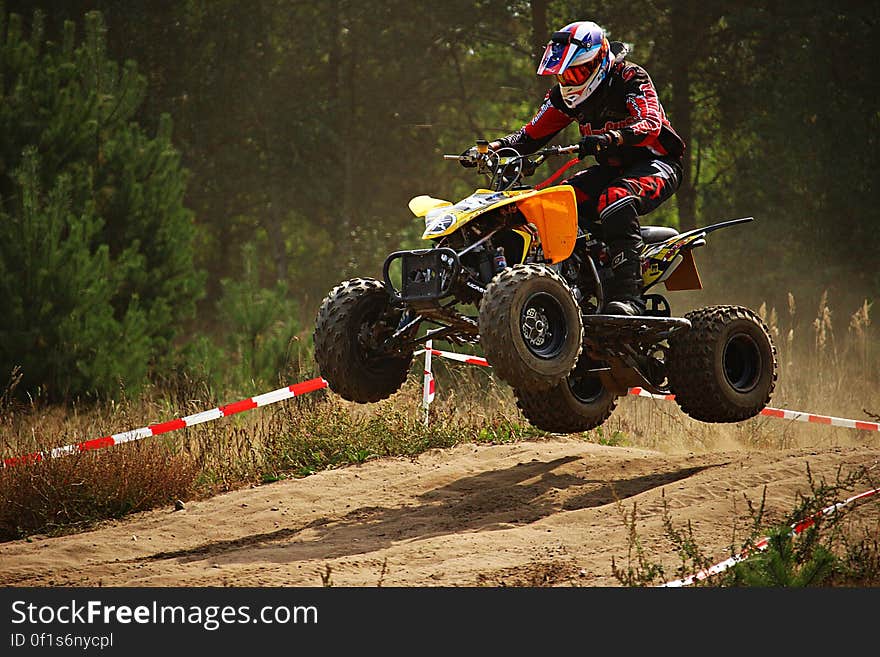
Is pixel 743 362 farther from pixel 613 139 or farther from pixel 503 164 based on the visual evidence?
pixel 503 164

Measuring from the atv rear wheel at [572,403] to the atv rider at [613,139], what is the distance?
0.76 metres

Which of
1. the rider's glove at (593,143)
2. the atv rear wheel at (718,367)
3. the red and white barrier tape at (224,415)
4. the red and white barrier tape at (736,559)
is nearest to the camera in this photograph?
the red and white barrier tape at (736,559)

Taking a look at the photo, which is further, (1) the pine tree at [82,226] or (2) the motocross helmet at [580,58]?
(1) the pine tree at [82,226]

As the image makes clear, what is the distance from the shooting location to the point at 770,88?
1945cm

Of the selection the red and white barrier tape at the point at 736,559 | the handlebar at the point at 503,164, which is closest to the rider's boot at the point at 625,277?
the handlebar at the point at 503,164

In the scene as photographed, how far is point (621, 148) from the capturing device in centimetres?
779

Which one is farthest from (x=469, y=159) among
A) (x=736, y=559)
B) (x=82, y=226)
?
(x=82, y=226)

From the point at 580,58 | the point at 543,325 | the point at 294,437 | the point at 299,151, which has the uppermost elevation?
the point at 299,151

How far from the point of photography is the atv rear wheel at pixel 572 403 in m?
7.79

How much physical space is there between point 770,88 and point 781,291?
3403 mm

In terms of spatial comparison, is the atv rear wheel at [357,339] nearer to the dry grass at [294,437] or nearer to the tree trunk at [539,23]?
the dry grass at [294,437]

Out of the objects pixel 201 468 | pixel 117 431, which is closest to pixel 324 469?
pixel 201 468

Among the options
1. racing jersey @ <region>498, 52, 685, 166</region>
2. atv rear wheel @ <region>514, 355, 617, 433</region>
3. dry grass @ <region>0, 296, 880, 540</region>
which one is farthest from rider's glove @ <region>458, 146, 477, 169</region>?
dry grass @ <region>0, 296, 880, 540</region>

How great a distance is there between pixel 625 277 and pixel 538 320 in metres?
1.07
